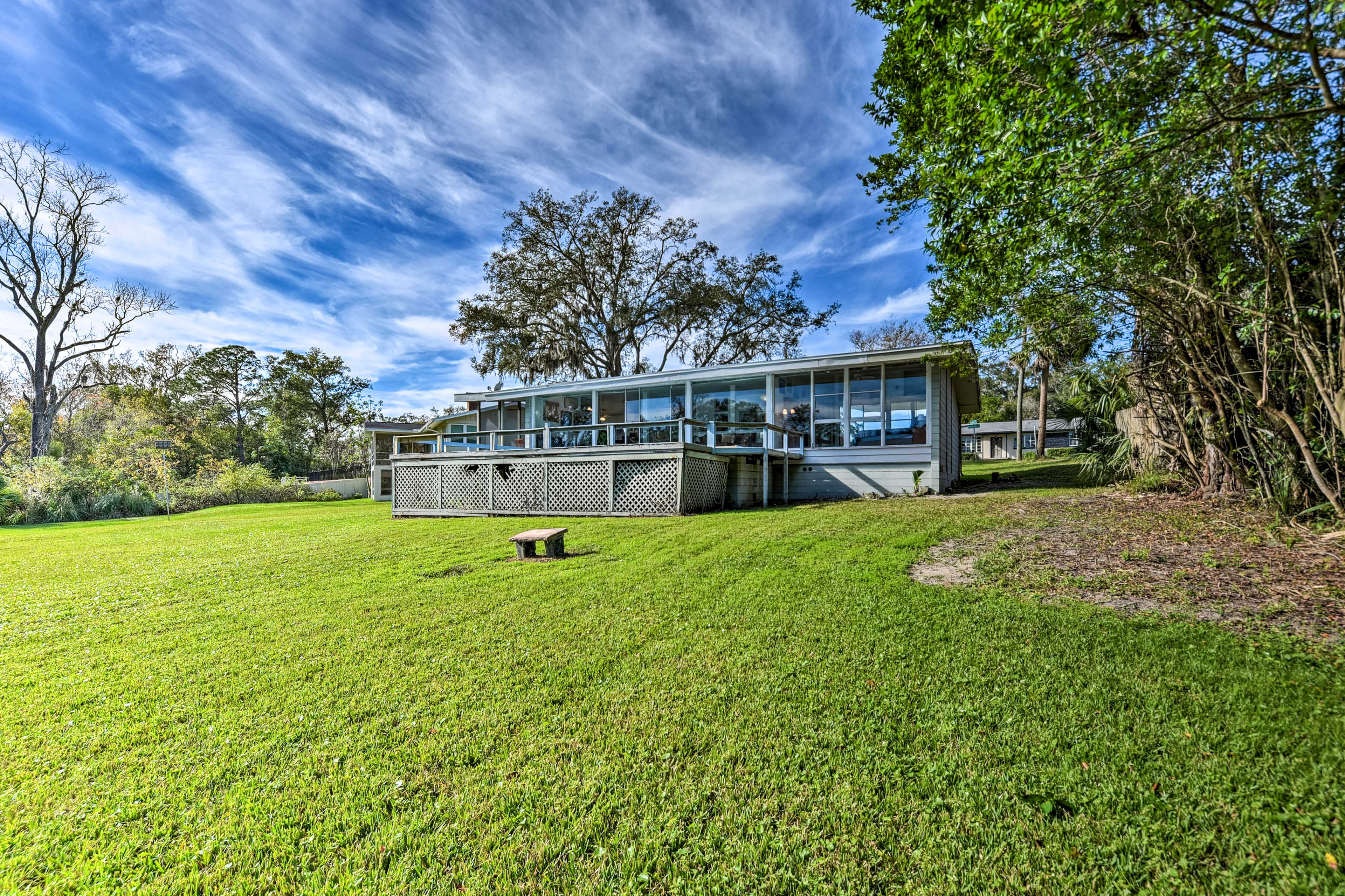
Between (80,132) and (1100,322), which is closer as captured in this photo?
(1100,322)

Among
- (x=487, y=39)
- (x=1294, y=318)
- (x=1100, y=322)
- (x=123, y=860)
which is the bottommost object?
(x=123, y=860)

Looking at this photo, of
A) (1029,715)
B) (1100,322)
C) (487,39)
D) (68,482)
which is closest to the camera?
(1029,715)

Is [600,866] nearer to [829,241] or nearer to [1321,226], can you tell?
[1321,226]

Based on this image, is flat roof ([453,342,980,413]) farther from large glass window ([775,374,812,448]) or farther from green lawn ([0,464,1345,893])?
green lawn ([0,464,1345,893])

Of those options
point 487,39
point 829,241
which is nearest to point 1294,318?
point 487,39

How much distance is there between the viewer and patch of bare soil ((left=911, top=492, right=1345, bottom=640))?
3.99 meters

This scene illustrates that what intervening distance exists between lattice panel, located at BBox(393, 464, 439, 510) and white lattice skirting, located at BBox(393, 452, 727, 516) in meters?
0.02

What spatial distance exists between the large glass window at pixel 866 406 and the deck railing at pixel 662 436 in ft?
5.06

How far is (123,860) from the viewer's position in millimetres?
1898

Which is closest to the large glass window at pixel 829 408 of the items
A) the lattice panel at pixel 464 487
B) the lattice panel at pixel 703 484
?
the lattice panel at pixel 703 484

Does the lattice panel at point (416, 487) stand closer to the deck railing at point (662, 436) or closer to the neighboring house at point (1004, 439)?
the deck railing at point (662, 436)

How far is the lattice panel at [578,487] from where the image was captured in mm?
12031

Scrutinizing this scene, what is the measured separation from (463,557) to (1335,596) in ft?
28.9

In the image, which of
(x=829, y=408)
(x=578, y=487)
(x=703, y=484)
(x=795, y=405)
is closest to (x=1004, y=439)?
(x=829, y=408)
